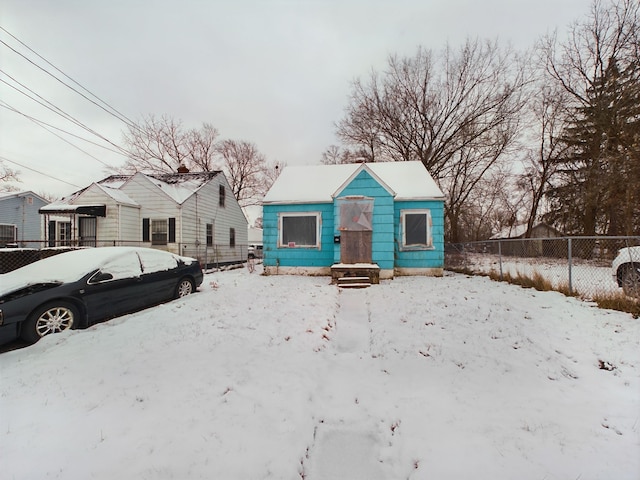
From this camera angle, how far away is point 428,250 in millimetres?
10859

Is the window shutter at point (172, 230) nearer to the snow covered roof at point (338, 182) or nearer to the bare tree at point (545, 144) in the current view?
the snow covered roof at point (338, 182)

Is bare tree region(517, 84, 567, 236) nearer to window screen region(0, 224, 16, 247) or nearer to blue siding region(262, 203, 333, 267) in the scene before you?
blue siding region(262, 203, 333, 267)

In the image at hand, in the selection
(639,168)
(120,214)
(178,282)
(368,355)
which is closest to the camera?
(368,355)

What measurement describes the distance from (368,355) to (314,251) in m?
7.27

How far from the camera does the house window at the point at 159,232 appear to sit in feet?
48.5

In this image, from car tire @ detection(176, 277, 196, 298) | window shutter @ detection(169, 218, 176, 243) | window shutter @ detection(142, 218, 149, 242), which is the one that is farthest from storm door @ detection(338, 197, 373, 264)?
window shutter @ detection(142, 218, 149, 242)

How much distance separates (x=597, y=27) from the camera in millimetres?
14484

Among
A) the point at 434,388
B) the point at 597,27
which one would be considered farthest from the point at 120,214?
the point at 597,27

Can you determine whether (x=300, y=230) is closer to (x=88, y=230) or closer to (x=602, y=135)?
(x=88, y=230)

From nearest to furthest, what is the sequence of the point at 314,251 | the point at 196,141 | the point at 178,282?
the point at 178,282 → the point at 314,251 → the point at 196,141

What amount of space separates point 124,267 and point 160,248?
32.3 feet

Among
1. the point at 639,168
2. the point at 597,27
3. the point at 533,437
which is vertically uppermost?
the point at 597,27

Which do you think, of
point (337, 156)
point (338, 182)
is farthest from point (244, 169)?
point (338, 182)

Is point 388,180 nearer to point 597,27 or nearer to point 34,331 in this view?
point 34,331
